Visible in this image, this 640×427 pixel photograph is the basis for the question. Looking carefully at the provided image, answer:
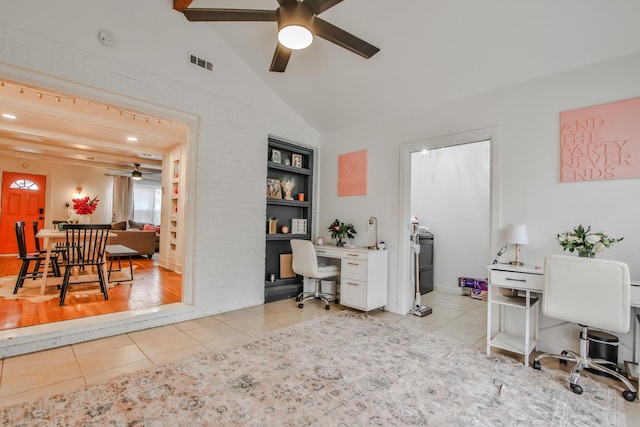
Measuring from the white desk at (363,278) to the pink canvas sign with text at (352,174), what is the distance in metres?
1.00

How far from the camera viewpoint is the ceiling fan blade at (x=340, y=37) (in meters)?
2.34

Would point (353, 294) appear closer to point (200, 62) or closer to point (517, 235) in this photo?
point (517, 235)

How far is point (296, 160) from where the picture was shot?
4.90 m

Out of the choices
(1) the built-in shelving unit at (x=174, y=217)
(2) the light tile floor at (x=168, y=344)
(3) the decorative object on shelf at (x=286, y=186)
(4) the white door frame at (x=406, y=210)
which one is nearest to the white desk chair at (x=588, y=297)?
(2) the light tile floor at (x=168, y=344)

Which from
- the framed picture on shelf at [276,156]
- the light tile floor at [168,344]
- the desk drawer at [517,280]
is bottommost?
the light tile floor at [168,344]

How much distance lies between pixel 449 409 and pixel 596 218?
2.14 meters

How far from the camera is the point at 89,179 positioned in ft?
30.2

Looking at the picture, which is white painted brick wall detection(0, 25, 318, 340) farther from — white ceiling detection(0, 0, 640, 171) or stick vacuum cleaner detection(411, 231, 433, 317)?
stick vacuum cleaner detection(411, 231, 433, 317)

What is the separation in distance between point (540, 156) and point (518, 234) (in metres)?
0.81

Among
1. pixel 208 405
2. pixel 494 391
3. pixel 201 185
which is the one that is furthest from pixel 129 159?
pixel 494 391

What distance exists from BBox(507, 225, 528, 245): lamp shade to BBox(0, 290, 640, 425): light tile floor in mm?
Result: 1094

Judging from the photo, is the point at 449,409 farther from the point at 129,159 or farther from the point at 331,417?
the point at 129,159

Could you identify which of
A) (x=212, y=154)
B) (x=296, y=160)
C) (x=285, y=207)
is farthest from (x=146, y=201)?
(x=212, y=154)

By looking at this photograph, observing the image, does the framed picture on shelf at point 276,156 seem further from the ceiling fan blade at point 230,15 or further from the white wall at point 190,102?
the ceiling fan blade at point 230,15
